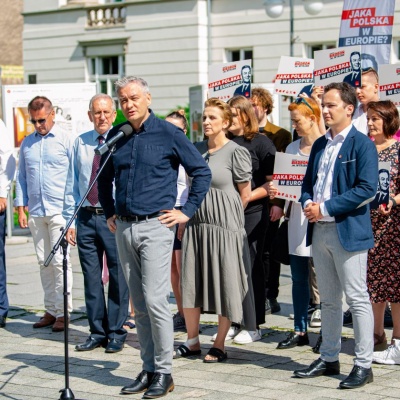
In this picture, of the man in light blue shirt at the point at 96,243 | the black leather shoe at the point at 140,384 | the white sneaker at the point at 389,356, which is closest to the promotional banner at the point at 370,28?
the man in light blue shirt at the point at 96,243

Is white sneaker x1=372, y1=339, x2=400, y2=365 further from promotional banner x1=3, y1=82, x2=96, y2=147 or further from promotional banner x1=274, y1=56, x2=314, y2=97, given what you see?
promotional banner x1=3, y1=82, x2=96, y2=147

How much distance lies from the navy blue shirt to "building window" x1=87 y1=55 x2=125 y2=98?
29.5 meters

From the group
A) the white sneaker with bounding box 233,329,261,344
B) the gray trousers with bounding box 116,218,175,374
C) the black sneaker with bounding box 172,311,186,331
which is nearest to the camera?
the gray trousers with bounding box 116,218,175,374

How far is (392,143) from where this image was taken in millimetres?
7617

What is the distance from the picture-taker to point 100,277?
8367 mm

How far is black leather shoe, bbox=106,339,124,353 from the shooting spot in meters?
8.11

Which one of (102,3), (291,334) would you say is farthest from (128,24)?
(291,334)

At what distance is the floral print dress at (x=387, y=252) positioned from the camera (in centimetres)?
760

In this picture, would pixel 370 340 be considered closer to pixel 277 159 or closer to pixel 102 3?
pixel 277 159

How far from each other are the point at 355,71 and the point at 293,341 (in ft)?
7.28

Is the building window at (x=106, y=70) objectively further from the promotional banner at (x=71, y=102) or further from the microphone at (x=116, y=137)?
the microphone at (x=116, y=137)

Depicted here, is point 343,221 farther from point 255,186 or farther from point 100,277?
point 100,277

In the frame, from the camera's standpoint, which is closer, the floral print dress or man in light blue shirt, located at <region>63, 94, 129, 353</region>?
the floral print dress

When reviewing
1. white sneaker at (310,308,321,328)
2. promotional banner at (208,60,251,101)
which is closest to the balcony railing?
promotional banner at (208,60,251,101)
